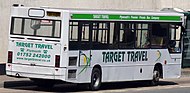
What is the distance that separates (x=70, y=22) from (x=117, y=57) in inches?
115

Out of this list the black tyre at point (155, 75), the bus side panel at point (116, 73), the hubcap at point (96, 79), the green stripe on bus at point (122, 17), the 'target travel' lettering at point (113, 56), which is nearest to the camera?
the green stripe on bus at point (122, 17)

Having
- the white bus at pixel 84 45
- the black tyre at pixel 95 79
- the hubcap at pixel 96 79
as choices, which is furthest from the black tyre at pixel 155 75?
the hubcap at pixel 96 79

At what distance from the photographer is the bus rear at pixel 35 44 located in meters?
20.7

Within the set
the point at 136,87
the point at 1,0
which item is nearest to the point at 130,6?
the point at 1,0

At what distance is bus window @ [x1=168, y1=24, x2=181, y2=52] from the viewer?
25.8m

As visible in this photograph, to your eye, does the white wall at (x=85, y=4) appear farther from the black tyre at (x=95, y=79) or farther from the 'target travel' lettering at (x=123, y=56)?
the black tyre at (x=95, y=79)

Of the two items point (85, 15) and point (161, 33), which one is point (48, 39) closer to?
point (85, 15)

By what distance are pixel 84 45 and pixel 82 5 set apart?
1175 centimetres

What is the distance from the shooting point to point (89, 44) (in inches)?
858

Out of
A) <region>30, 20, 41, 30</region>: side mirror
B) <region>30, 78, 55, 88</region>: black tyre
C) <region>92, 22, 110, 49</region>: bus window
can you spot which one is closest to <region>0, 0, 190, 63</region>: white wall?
<region>30, 78, 55, 88</region>: black tyre

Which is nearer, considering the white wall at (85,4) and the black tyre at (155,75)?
the black tyre at (155,75)

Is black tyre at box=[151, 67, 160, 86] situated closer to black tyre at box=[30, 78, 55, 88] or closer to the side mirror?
black tyre at box=[30, 78, 55, 88]

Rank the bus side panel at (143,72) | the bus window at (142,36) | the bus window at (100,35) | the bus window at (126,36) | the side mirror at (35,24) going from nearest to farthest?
the side mirror at (35,24)
the bus window at (100,35)
the bus window at (126,36)
the bus window at (142,36)
the bus side panel at (143,72)

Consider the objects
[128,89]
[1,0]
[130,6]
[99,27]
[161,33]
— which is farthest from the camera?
[130,6]
